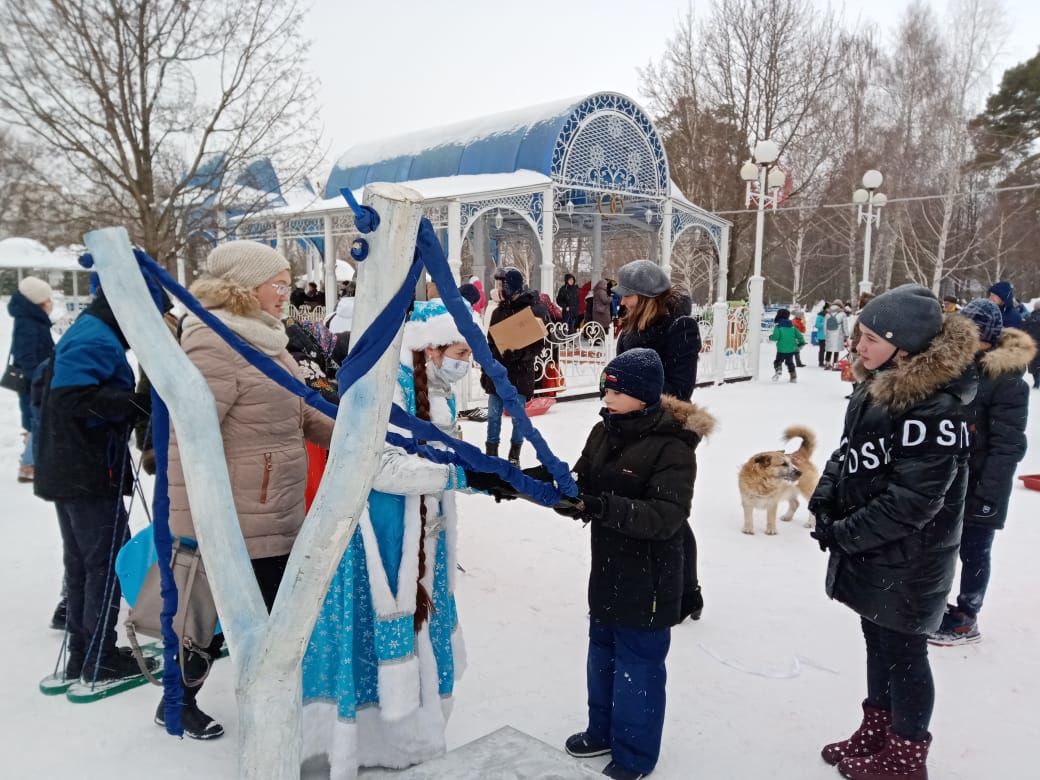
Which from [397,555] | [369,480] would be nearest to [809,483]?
[397,555]

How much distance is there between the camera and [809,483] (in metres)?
5.12

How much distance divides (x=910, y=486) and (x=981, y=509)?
144 cm

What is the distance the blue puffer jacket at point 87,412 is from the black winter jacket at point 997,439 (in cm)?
363

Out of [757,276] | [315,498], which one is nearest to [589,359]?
[757,276]

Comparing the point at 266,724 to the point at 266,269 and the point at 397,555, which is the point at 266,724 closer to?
the point at 397,555

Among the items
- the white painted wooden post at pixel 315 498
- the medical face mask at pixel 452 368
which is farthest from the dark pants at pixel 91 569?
the white painted wooden post at pixel 315 498

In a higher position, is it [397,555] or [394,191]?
[394,191]

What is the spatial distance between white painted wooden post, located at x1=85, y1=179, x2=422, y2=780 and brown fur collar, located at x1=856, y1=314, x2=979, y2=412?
1698 millimetres

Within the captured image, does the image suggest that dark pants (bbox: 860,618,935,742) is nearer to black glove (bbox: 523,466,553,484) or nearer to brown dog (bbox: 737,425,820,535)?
black glove (bbox: 523,466,553,484)

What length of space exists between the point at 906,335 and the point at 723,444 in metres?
5.54

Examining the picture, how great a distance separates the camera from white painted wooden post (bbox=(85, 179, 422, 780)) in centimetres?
138

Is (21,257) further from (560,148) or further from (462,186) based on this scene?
(560,148)

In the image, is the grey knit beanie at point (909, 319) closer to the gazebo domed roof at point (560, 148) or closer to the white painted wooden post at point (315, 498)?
the white painted wooden post at point (315, 498)

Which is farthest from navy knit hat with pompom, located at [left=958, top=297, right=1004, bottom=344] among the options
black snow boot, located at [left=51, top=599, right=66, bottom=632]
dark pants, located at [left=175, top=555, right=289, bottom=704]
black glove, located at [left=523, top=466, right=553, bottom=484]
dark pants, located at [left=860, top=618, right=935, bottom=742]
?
black snow boot, located at [left=51, top=599, right=66, bottom=632]
